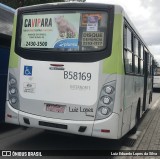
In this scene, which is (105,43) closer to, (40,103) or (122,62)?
(122,62)

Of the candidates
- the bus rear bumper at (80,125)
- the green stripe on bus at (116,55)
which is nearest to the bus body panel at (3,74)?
the bus rear bumper at (80,125)

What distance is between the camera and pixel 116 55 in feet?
23.0

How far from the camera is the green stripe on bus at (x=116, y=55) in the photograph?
6977 mm

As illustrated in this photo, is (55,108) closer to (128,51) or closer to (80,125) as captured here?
(80,125)

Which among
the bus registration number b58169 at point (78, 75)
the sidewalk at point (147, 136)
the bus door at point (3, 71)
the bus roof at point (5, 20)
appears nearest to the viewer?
the bus registration number b58169 at point (78, 75)

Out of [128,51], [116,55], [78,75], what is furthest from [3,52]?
[116,55]

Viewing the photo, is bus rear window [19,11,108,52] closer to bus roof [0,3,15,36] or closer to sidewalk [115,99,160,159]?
bus roof [0,3,15,36]

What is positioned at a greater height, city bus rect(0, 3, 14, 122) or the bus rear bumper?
city bus rect(0, 3, 14, 122)

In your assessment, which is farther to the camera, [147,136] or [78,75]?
[147,136]

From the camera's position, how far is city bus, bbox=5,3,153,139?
22.9 ft

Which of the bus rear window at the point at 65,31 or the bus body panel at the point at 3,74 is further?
the bus body panel at the point at 3,74

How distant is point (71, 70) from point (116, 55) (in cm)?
90

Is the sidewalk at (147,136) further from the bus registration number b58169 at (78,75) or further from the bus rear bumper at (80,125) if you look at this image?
the bus registration number b58169 at (78,75)

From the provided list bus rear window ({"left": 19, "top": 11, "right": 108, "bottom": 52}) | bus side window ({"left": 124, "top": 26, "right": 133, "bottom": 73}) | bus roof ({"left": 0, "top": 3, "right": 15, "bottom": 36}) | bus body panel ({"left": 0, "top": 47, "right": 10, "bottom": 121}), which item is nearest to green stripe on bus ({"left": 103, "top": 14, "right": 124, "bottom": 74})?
bus rear window ({"left": 19, "top": 11, "right": 108, "bottom": 52})
